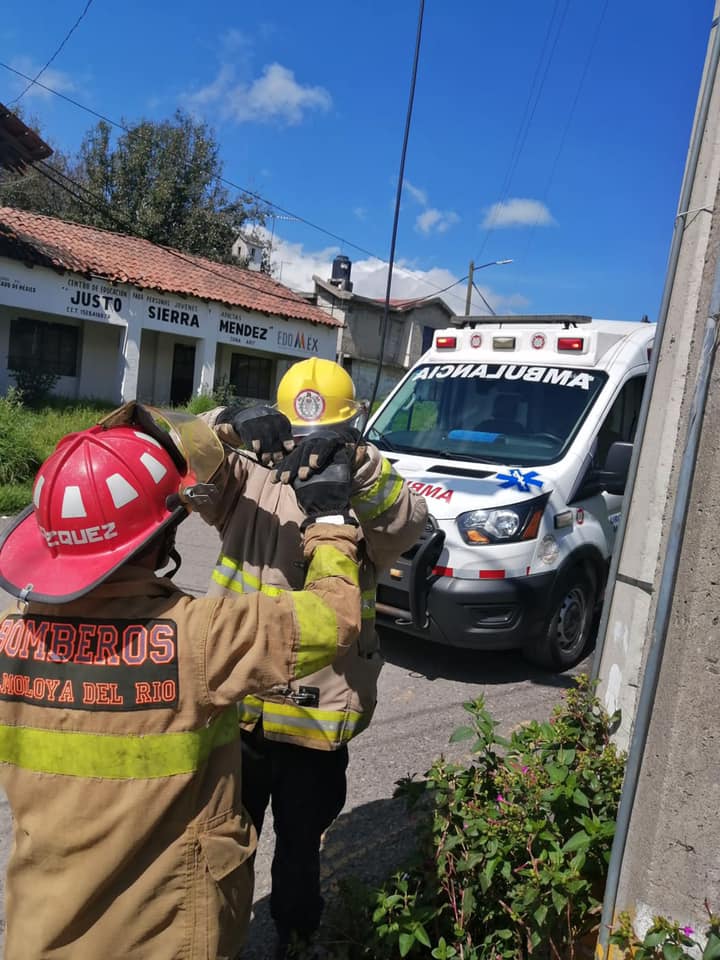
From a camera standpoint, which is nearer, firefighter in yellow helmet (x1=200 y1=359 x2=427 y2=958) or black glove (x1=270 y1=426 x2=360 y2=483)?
black glove (x1=270 y1=426 x2=360 y2=483)

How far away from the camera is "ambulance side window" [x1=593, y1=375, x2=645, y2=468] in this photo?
17.7 ft

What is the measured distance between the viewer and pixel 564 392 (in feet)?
18.1

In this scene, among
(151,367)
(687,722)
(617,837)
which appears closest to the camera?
(687,722)

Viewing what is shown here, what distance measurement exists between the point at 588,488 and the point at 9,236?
17546 millimetres

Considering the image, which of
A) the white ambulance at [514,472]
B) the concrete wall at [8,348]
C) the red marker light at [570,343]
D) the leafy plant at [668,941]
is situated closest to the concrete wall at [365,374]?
the concrete wall at [8,348]

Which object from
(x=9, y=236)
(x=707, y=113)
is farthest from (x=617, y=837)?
(x=9, y=236)

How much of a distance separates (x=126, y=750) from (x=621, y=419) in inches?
192

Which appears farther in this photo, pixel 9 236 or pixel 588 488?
pixel 9 236

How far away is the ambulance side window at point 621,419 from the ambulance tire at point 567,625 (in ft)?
2.82

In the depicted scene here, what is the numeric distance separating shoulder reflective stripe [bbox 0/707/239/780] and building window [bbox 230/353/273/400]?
24119 mm

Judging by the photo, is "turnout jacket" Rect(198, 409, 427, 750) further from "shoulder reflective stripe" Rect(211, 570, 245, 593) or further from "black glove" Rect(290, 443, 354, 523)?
"black glove" Rect(290, 443, 354, 523)

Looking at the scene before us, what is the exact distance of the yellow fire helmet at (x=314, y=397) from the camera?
7.91ft

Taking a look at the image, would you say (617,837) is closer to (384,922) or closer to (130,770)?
(384,922)

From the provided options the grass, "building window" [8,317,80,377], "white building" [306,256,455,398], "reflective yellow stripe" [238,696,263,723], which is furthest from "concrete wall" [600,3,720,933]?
"white building" [306,256,455,398]
